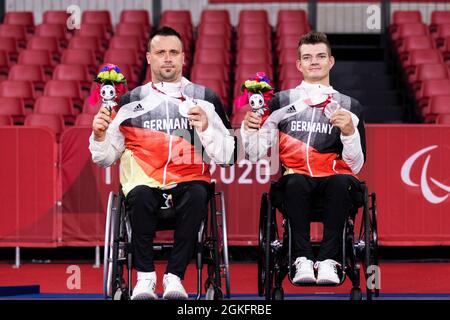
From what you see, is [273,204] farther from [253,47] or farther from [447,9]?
[447,9]

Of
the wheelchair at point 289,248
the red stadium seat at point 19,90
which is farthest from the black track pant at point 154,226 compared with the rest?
the red stadium seat at point 19,90

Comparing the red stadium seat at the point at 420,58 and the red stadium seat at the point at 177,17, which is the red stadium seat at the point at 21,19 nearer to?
the red stadium seat at the point at 177,17

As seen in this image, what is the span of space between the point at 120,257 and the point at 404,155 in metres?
3.83

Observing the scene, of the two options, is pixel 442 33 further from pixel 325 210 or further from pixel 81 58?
pixel 325 210

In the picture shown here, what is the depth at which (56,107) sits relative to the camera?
1125cm

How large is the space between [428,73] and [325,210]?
249 inches

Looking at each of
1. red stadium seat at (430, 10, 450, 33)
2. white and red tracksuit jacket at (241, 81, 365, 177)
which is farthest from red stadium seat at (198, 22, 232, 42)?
white and red tracksuit jacket at (241, 81, 365, 177)

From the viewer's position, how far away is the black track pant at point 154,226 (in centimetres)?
582

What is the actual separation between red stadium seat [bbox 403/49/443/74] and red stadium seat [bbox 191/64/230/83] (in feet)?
6.67

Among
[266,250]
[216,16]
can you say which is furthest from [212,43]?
[266,250]

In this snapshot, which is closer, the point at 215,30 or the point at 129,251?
the point at 129,251

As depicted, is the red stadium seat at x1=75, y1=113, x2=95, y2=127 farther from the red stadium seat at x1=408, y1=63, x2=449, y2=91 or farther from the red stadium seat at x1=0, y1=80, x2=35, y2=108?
the red stadium seat at x1=408, y1=63, x2=449, y2=91
